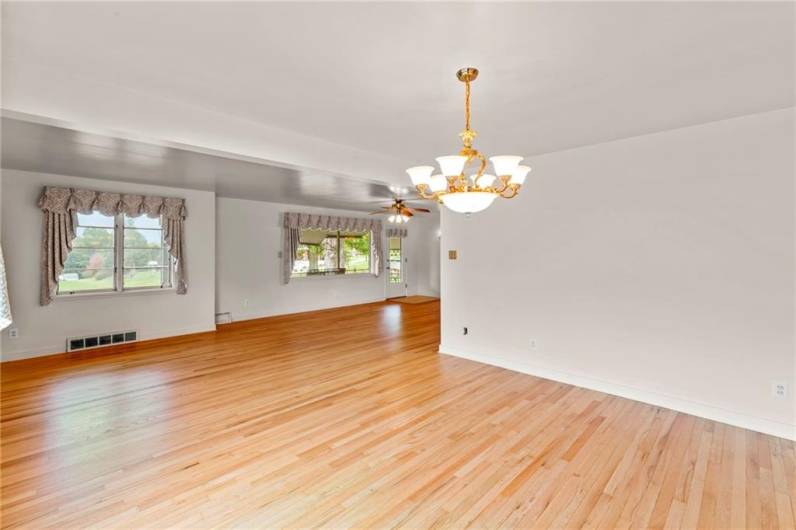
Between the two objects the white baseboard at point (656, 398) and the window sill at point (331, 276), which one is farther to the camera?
Result: the window sill at point (331, 276)

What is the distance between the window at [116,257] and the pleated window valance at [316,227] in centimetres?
237

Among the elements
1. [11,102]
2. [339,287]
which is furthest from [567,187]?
[339,287]

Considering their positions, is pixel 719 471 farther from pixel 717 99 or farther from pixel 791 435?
pixel 717 99

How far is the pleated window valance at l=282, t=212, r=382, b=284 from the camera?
26.6 ft

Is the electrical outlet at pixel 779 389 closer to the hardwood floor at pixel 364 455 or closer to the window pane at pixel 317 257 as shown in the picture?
the hardwood floor at pixel 364 455

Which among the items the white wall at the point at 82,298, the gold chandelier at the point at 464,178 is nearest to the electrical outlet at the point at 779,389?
the gold chandelier at the point at 464,178

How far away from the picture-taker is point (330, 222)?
8.80 meters

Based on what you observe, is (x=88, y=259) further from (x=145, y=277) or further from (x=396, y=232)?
(x=396, y=232)

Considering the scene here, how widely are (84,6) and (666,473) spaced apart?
4143mm

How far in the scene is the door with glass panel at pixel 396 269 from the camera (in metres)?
10.6

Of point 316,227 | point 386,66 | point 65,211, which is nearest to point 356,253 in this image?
point 316,227

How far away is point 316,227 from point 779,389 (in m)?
7.74

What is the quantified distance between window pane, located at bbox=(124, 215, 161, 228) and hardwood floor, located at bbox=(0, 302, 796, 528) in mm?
2397

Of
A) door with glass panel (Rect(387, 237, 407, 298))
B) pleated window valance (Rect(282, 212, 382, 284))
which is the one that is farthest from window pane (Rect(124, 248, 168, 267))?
door with glass panel (Rect(387, 237, 407, 298))
